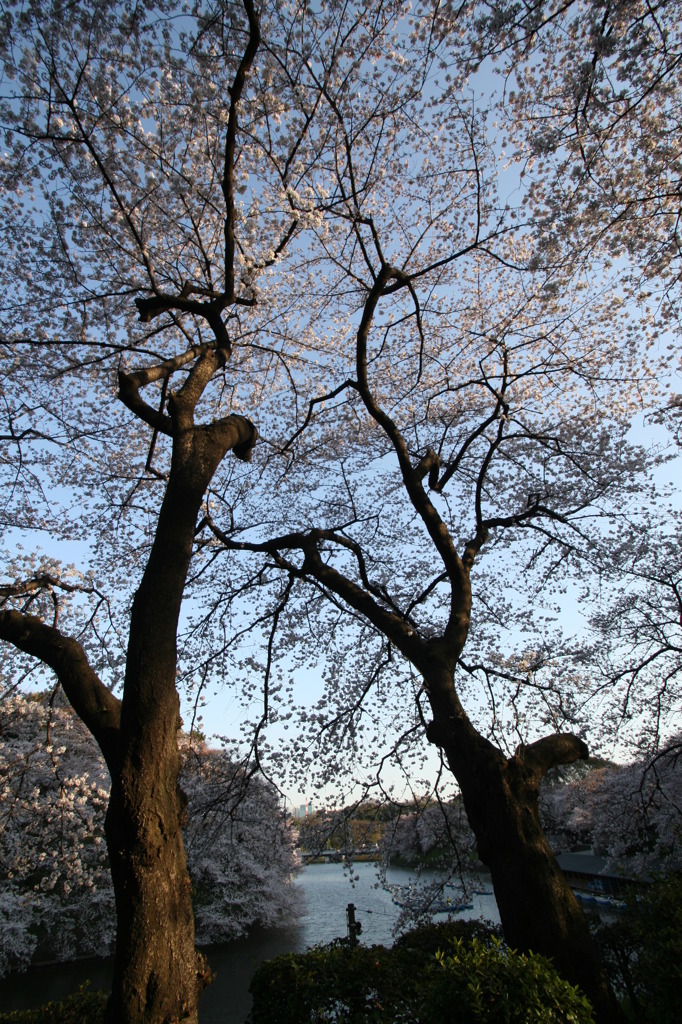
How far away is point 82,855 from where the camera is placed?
1337 cm

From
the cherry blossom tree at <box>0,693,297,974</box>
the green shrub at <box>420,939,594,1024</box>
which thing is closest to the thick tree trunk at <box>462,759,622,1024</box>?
the green shrub at <box>420,939,594,1024</box>

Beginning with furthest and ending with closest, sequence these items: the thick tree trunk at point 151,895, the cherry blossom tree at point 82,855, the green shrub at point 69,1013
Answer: the cherry blossom tree at point 82,855, the green shrub at point 69,1013, the thick tree trunk at point 151,895

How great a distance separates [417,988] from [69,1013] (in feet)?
10.7

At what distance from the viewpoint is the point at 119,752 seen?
295cm

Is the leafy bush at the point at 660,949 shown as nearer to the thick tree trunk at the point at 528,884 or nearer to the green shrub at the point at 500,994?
the thick tree trunk at the point at 528,884

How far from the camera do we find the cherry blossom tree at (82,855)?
11.5m

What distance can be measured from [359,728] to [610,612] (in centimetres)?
566

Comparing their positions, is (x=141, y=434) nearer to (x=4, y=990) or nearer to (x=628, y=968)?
(x=628, y=968)

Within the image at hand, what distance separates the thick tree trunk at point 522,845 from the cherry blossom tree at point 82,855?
21.1ft

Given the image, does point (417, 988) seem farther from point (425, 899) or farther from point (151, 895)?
point (425, 899)

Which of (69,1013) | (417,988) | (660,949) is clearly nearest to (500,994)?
(417,988)

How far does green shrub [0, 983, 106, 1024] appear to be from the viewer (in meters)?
4.24

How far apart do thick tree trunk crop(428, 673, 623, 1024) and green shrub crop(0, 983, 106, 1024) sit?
337 cm

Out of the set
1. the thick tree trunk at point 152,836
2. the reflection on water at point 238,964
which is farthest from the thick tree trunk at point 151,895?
the reflection on water at point 238,964
